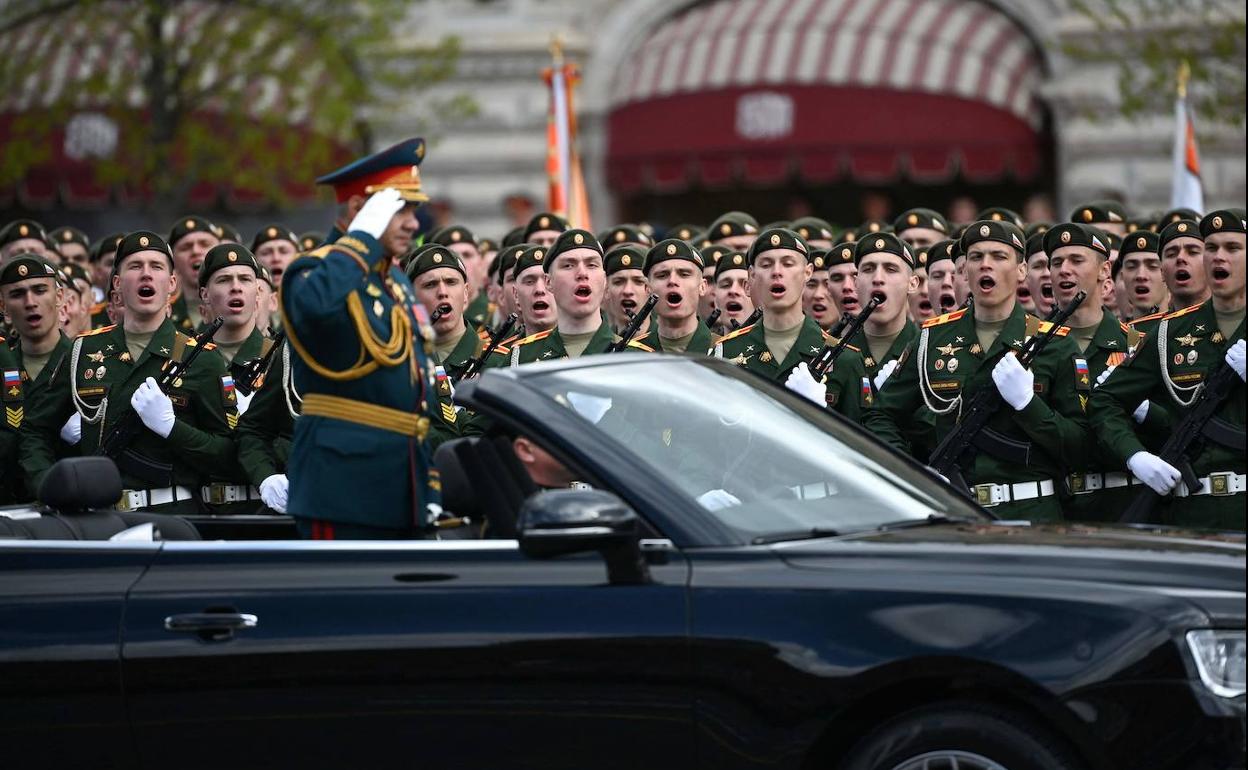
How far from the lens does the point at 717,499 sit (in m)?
6.04

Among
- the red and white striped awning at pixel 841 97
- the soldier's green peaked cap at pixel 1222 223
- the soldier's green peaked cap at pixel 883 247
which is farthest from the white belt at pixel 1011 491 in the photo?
the red and white striped awning at pixel 841 97

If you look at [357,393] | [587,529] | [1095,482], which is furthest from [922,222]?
[587,529]

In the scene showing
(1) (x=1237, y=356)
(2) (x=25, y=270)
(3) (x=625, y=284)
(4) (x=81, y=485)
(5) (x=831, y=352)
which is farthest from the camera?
(3) (x=625, y=284)

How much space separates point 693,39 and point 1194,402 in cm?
1803

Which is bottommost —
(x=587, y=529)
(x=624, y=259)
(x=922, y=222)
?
(x=587, y=529)

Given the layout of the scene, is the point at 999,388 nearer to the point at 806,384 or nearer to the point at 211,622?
the point at 806,384

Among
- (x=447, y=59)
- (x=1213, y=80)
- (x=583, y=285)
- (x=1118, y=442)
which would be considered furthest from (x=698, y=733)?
(x=447, y=59)

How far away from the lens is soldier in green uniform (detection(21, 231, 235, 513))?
421 inches

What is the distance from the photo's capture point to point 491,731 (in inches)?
229

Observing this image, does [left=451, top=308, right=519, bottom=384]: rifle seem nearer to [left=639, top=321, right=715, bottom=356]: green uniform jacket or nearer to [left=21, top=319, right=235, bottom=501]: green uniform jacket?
[left=639, top=321, right=715, bottom=356]: green uniform jacket

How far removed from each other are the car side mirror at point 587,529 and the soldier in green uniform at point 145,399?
16.9ft

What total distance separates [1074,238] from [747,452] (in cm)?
494

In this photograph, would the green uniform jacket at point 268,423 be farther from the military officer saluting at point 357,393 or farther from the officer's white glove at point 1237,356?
the officer's white glove at point 1237,356

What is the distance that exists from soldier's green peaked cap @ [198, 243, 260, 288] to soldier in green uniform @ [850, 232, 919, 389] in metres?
2.76
